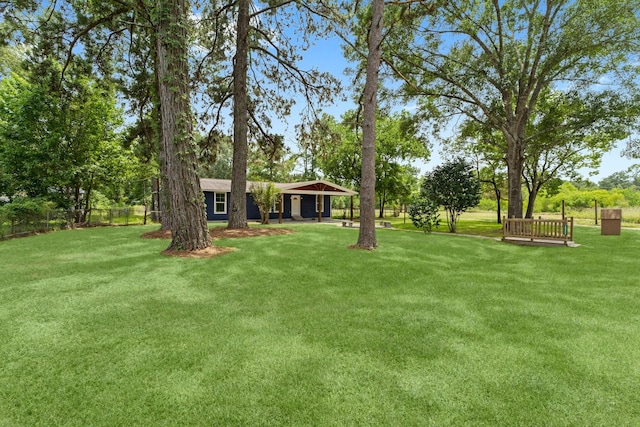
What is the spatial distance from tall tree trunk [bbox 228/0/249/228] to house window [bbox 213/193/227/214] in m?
9.86

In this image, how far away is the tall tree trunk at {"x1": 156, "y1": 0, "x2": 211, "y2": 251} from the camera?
24.5 feet

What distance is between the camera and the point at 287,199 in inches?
991

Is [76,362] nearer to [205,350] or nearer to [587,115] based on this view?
[205,350]

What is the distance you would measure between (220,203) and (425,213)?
1428cm

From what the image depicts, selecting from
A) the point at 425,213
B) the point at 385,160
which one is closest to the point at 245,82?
the point at 425,213

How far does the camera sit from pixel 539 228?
1104 cm

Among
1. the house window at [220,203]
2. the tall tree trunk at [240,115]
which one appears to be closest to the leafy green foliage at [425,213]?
the tall tree trunk at [240,115]

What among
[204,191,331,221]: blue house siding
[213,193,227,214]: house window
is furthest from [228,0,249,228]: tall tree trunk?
[213,193,227,214]: house window

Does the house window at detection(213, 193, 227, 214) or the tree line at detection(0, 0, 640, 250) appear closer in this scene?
the tree line at detection(0, 0, 640, 250)

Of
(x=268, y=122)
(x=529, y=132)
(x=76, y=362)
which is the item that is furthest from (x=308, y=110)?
(x=529, y=132)

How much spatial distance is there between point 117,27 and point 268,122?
259 inches

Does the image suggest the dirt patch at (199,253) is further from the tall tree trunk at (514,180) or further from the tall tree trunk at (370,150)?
the tall tree trunk at (514,180)

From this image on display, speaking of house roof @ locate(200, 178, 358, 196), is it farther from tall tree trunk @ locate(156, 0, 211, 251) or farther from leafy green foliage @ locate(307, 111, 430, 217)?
tall tree trunk @ locate(156, 0, 211, 251)

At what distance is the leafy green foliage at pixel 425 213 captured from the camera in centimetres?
1576
